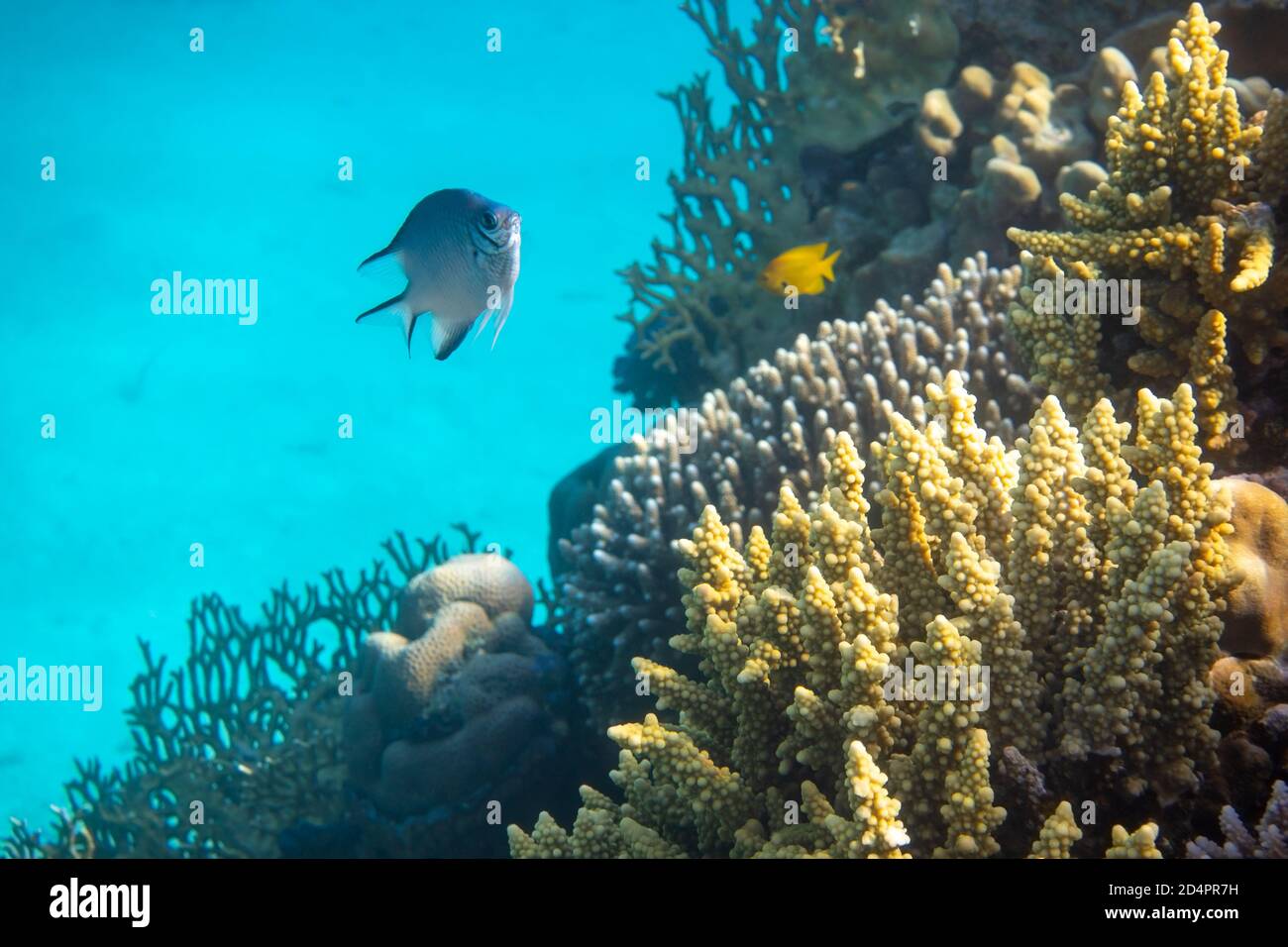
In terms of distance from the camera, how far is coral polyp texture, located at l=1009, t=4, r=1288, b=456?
9.52 feet

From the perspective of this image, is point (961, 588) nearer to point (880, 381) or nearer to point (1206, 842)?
point (1206, 842)

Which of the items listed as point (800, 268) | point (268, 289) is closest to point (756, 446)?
point (800, 268)

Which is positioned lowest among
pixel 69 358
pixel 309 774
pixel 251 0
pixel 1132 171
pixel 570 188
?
pixel 309 774

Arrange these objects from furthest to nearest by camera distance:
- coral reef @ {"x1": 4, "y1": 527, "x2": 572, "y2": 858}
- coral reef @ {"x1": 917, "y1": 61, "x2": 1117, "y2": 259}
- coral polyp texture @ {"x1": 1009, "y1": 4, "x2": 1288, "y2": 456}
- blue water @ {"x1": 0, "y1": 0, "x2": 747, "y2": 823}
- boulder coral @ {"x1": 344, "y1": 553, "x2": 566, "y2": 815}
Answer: blue water @ {"x1": 0, "y1": 0, "x2": 747, "y2": 823} < coral reef @ {"x1": 917, "y1": 61, "x2": 1117, "y2": 259} < coral reef @ {"x1": 4, "y1": 527, "x2": 572, "y2": 858} < boulder coral @ {"x1": 344, "y1": 553, "x2": 566, "y2": 815} < coral polyp texture @ {"x1": 1009, "y1": 4, "x2": 1288, "y2": 456}

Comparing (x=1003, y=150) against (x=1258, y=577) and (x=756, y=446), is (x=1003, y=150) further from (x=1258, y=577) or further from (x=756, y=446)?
(x=1258, y=577)

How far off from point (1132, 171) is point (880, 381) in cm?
141

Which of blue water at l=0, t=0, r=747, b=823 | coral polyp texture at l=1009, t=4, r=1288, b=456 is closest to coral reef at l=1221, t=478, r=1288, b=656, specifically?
coral polyp texture at l=1009, t=4, r=1288, b=456

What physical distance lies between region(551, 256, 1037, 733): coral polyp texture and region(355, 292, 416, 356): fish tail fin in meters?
1.77

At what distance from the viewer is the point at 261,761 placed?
6.41m

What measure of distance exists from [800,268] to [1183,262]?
2503 millimetres

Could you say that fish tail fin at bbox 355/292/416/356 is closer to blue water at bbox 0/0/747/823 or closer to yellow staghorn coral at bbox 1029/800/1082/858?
yellow staghorn coral at bbox 1029/800/1082/858

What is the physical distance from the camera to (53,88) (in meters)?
31.0

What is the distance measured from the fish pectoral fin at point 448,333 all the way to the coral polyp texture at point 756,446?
1671 millimetres
